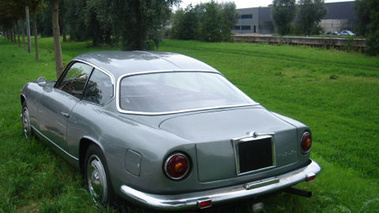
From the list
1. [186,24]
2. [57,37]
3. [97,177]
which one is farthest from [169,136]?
[186,24]

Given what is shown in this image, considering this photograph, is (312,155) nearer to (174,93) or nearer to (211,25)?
(174,93)

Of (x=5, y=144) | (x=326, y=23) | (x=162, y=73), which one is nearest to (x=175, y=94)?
(x=162, y=73)

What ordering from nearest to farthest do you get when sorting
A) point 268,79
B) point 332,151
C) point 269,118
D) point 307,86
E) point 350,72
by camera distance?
point 269,118
point 332,151
point 307,86
point 268,79
point 350,72

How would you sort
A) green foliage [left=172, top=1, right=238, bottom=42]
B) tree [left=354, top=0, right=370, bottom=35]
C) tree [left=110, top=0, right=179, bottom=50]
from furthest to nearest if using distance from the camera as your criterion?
green foliage [left=172, top=1, right=238, bottom=42] → tree [left=354, top=0, right=370, bottom=35] → tree [left=110, top=0, right=179, bottom=50]

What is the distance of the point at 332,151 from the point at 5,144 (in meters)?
4.93

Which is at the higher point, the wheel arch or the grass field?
the wheel arch

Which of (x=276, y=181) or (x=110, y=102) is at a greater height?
(x=110, y=102)

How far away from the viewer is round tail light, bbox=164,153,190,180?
2.78 metres

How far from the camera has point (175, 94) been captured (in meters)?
3.72

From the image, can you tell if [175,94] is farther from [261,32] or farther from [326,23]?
[261,32]

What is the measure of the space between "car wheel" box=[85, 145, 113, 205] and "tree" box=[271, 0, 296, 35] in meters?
59.3

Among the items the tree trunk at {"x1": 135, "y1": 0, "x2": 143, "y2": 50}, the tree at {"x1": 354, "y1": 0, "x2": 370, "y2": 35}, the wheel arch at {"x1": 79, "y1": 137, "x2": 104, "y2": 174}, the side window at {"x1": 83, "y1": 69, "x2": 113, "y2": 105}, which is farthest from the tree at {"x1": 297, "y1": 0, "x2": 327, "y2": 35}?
the wheel arch at {"x1": 79, "y1": 137, "x2": 104, "y2": 174}

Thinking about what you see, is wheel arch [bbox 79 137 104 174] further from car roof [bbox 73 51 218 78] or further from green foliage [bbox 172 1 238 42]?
green foliage [bbox 172 1 238 42]

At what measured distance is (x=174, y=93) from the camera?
12.2 feet
